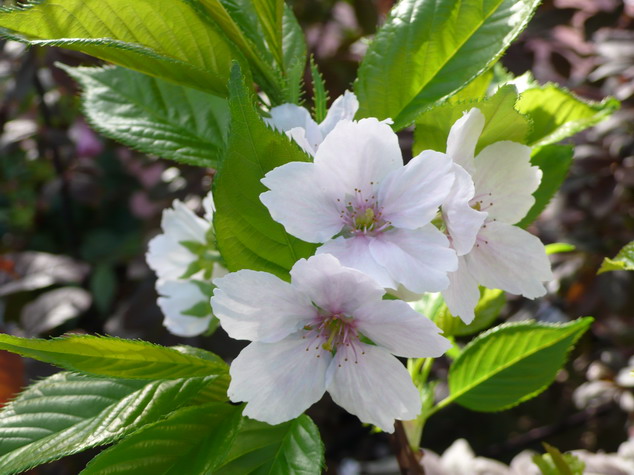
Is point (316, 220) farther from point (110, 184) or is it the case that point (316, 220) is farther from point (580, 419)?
point (110, 184)

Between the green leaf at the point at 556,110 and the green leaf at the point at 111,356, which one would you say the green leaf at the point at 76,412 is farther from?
the green leaf at the point at 556,110

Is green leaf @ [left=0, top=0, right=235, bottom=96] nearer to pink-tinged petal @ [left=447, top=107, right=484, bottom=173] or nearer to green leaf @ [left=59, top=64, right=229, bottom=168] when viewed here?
green leaf @ [left=59, top=64, right=229, bottom=168]

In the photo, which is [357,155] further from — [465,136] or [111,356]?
[111,356]

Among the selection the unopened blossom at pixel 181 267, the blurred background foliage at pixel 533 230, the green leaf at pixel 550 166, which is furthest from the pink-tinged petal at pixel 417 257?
the blurred background foliage at pixel 533 230

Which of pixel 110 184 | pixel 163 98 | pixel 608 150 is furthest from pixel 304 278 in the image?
pixel 110 184

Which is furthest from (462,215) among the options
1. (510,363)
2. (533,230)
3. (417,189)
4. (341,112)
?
(533,230)

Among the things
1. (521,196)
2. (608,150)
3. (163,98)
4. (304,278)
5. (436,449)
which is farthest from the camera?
(436,449)

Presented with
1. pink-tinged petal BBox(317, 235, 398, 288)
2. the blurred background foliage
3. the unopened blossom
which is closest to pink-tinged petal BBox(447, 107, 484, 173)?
pink-tinged petal BBox(317, 235, 398, 288)
